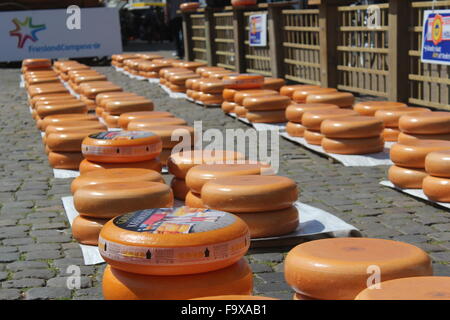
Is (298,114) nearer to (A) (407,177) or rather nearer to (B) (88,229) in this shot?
(A) (407,177)

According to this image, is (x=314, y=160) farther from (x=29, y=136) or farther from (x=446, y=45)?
(x=29, y=136)

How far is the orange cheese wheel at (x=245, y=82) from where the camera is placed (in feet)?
37.1

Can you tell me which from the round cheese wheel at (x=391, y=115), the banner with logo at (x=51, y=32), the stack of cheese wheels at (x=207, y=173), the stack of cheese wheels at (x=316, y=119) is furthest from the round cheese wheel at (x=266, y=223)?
the banner with logo at (x=51, y=32)

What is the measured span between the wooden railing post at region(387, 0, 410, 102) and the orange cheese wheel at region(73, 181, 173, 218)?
5839 millimetres

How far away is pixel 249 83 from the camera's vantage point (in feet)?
37.2

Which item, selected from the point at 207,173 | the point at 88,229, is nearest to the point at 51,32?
the point at 207,173

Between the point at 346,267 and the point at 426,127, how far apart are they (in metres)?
3.89

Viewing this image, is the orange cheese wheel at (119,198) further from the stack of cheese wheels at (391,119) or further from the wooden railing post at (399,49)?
the wooden railing post at (399,49)

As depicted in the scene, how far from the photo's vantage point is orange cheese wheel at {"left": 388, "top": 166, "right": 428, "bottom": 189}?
5988mm

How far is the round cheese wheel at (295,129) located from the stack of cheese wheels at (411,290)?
19.3ft

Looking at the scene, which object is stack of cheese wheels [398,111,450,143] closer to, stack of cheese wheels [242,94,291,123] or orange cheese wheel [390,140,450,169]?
orange cheese wheel [390,140,450,169]

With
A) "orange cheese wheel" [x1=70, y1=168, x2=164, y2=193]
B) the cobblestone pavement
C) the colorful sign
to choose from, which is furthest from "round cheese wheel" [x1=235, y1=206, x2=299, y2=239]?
the colorful sign
